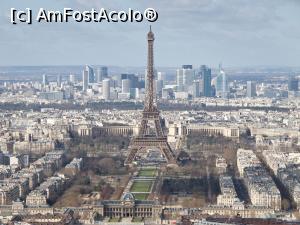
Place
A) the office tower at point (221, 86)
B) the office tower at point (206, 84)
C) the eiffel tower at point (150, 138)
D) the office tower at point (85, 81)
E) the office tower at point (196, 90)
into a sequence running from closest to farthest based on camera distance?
the eiffel tower at point (150, 138)
the office tower at point (196, 90)
the office tower at point (206, 84)
the office tower at point (221, 86)
the office tower at point (85, 81)

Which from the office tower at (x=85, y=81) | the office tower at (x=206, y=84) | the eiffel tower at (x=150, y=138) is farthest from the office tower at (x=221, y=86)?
the eiffel tower at (x=150, y=138)

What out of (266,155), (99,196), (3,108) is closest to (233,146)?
(266,155)

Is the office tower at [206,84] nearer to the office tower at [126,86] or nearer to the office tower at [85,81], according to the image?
the office tower at [126,86]

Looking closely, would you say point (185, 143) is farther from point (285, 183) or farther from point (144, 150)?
point (285, 183)

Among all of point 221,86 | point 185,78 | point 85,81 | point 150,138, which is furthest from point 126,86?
point 150,138

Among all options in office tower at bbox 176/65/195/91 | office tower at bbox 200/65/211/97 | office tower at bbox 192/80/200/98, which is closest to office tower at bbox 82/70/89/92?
office tower at bbox 176/65/195/91

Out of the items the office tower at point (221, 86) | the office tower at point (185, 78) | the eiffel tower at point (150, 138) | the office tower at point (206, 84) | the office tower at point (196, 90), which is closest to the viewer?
the eiffel tower at point (150, 138)

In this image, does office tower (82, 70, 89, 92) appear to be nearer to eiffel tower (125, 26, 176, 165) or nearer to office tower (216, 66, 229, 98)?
office tower (216, 66, 229, 98)

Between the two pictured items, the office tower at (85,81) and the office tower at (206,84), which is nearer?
the office tower at (206,84)

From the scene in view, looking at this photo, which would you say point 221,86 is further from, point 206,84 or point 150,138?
point 150,138
